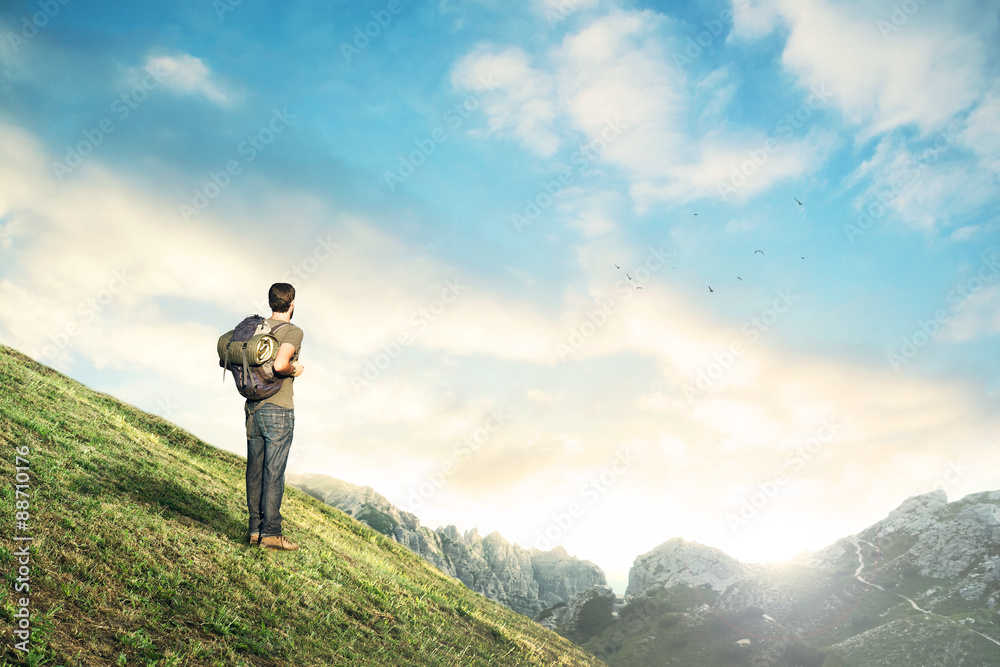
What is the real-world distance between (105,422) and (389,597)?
38.3 ft

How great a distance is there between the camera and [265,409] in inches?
328

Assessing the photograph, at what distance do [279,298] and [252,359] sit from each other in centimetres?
127

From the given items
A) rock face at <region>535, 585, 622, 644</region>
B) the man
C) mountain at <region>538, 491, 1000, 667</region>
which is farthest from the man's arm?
rock face at <region>535, 585, 622, 644</region>

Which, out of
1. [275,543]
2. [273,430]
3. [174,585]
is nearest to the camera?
[174,585]

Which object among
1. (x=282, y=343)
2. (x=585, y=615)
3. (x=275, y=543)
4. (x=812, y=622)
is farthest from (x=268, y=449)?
(x=812, y=622)

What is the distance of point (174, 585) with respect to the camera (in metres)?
6.26

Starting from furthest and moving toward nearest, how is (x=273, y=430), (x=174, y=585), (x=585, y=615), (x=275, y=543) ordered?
(x=585, y=615) → (x=275, y=543) → (x=273, y=430) → (x=174, y=585)

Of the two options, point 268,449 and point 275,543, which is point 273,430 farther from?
point 275,543

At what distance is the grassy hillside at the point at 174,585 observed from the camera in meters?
5.02

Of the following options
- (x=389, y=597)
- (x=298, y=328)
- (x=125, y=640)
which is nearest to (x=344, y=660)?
(x=125, y=640)

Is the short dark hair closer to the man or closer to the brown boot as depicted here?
the man

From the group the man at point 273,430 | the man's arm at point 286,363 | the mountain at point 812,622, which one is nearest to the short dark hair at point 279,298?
the man at point 273,430

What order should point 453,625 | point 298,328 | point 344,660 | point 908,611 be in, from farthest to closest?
point 908,611 < point 453,625 < point 298,328 < point 344,660

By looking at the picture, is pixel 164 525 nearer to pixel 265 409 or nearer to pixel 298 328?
pixel 265 409
